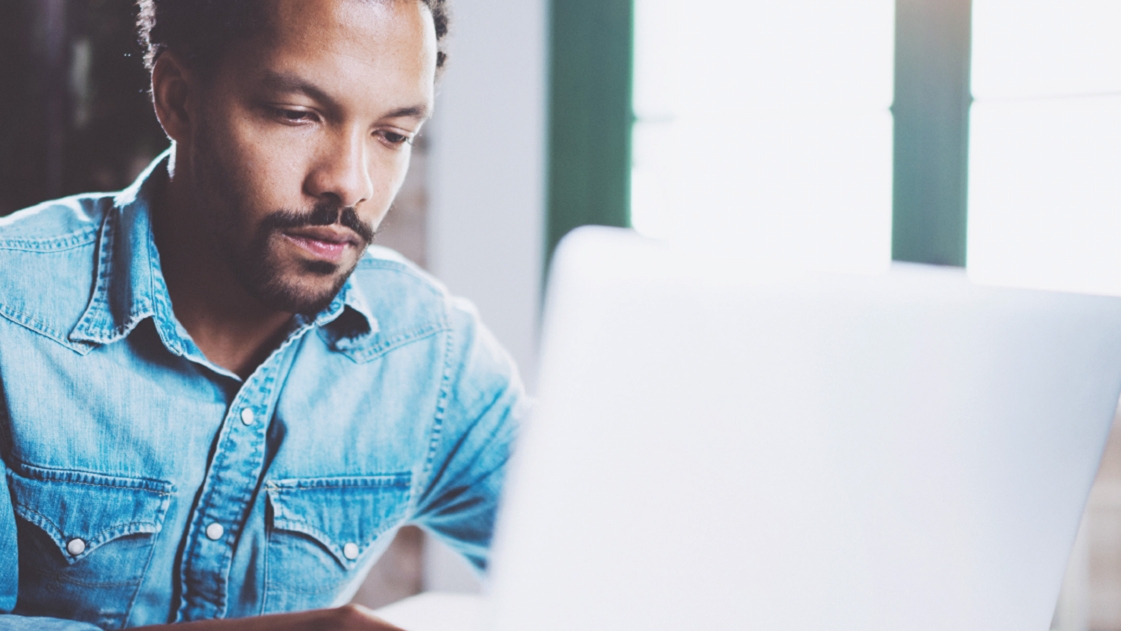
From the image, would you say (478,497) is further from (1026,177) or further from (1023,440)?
(1026,177)

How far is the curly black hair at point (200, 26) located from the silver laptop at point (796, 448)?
64 centimetres

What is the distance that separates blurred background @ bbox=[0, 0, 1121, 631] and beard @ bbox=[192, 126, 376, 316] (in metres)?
0.46

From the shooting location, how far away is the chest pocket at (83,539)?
796 mm

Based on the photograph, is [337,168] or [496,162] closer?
[337,168]

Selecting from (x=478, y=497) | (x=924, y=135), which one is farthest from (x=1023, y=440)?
(x=924, y=135)

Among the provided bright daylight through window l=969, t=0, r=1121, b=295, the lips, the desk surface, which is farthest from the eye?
bright daylight through window l=969, t=0, r=1121, b=295

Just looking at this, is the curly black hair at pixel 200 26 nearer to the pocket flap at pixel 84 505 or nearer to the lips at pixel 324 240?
the lips at pixel 324 240

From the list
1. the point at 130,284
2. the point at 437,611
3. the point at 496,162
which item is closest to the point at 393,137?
the point at 130,284

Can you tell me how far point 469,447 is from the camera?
0.98 m

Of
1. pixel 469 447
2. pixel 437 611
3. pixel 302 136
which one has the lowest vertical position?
pixel 437 611

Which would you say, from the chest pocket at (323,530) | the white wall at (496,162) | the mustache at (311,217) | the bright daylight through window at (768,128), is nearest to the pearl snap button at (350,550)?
the chest pocket at (323,530)

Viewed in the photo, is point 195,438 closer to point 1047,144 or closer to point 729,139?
point 729,139

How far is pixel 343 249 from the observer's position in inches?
35.4

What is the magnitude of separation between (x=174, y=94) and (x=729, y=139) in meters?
1.20
